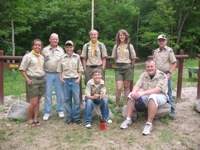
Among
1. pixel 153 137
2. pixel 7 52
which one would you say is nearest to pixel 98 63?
pixel 153 137

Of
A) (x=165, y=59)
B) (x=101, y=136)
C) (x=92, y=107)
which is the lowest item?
(x=101, y=136)

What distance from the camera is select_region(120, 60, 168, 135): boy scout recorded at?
3.99 m

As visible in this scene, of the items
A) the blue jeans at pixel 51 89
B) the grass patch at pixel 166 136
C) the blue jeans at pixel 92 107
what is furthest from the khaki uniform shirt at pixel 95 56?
the grass patch at pixel 166 136

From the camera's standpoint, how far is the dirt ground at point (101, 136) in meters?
3.58

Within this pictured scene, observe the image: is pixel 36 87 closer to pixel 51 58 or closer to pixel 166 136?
pixel 51 58

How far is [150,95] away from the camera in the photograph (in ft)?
13.3

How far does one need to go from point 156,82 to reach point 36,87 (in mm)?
2139

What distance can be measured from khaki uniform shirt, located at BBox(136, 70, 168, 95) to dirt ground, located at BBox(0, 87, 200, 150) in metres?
0.66

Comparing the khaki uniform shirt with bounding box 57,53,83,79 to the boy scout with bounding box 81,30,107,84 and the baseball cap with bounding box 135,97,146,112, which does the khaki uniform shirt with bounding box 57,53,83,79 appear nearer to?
the boy scout with bounding box 81,30,107,84

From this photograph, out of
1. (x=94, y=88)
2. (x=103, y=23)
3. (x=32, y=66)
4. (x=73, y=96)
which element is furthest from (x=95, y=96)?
(x=103, y=23)

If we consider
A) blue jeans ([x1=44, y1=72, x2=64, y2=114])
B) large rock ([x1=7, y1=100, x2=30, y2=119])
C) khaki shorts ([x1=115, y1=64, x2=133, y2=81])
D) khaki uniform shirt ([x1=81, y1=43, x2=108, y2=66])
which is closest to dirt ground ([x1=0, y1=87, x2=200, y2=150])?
large rock ([x1=7, y1=100, x2=30, y2=119])

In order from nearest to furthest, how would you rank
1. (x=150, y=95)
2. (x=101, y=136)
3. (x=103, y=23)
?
(x=101, y=136) → (x=150, y=95) → (x=103, y=23)

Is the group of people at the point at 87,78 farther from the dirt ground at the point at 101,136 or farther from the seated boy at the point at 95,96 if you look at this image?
the dirt ground at the point at 101,136

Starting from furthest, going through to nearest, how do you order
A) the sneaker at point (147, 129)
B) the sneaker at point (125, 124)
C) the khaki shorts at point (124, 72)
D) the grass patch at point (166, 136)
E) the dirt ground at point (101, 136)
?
the khaki shorts at point (124, 72)
the sneaker at point (125, 124)
the sneaker at point (147, 129)
the grass patch at point (166, 136)
the dirt ground at point (101, 136)
